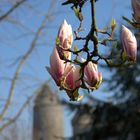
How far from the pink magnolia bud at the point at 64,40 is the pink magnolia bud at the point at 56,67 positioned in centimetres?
1

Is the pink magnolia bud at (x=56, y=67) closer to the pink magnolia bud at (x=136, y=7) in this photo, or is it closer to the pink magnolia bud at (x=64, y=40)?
the pink magnolia bud at (x=64, y=40)

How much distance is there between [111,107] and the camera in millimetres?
9234

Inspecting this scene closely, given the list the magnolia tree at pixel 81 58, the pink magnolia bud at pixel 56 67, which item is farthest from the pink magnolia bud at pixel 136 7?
the pink magnolia bud at pixel 56 67

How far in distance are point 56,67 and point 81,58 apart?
8 centimetres

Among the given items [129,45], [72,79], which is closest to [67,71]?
[72,79]

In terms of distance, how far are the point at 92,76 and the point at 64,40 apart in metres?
0.10

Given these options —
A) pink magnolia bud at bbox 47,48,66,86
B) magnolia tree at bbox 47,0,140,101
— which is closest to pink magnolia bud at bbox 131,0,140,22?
magnolia tree at bbox 47,0,140,101

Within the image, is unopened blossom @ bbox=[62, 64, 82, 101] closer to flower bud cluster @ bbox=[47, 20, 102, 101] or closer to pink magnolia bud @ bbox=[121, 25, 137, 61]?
flower bud cluster @ bbox=[47, 20, 102, 101]

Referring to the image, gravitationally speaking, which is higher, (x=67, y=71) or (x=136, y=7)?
(x=136, y=7)

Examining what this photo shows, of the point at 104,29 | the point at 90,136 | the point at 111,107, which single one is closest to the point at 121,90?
the point at 111,107

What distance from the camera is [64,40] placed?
0.87m

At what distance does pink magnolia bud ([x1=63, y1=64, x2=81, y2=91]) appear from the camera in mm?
868

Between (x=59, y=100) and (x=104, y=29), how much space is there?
9.08 meters

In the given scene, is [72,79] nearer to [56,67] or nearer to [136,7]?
[56,67]
